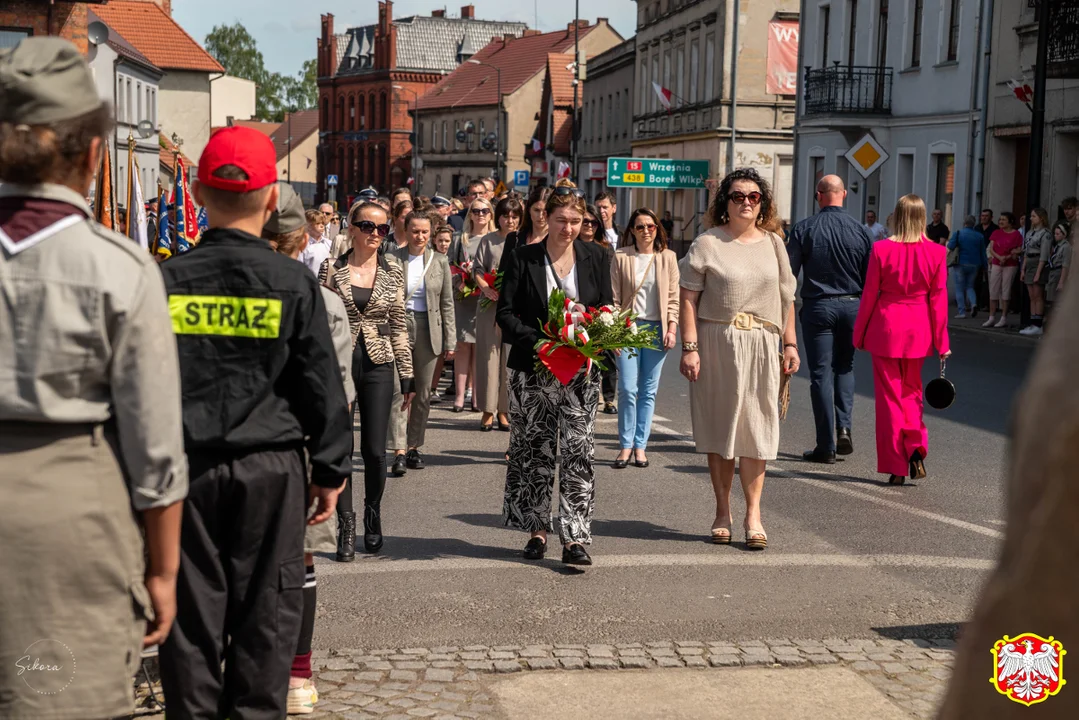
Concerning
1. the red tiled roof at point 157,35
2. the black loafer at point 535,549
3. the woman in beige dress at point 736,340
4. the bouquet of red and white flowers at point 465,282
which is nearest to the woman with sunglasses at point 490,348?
the bouquet of red and white flowers at point 465,282

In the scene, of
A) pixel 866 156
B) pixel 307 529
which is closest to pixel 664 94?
pixel 866 156

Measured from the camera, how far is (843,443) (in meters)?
11.7

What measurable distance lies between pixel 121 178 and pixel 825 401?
48809 millimetres

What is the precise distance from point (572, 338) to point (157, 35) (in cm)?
7594

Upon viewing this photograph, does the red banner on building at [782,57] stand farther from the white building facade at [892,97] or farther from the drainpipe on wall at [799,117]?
the white building facade at [892,97]

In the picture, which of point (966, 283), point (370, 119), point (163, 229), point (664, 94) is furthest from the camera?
point (370, 119)

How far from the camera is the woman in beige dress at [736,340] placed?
8234 mm

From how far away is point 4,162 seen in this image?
285 cm

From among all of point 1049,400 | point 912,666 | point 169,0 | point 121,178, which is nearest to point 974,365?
point 912,666

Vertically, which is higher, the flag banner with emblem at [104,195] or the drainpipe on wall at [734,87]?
the drainpipe on wall at [734,87]

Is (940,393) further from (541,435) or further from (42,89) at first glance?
(42,89)

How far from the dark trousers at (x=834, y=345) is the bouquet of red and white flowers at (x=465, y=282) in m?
3.47

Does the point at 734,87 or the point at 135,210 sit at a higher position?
the point at 734,87

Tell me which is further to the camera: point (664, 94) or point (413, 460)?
point (664, 94)
